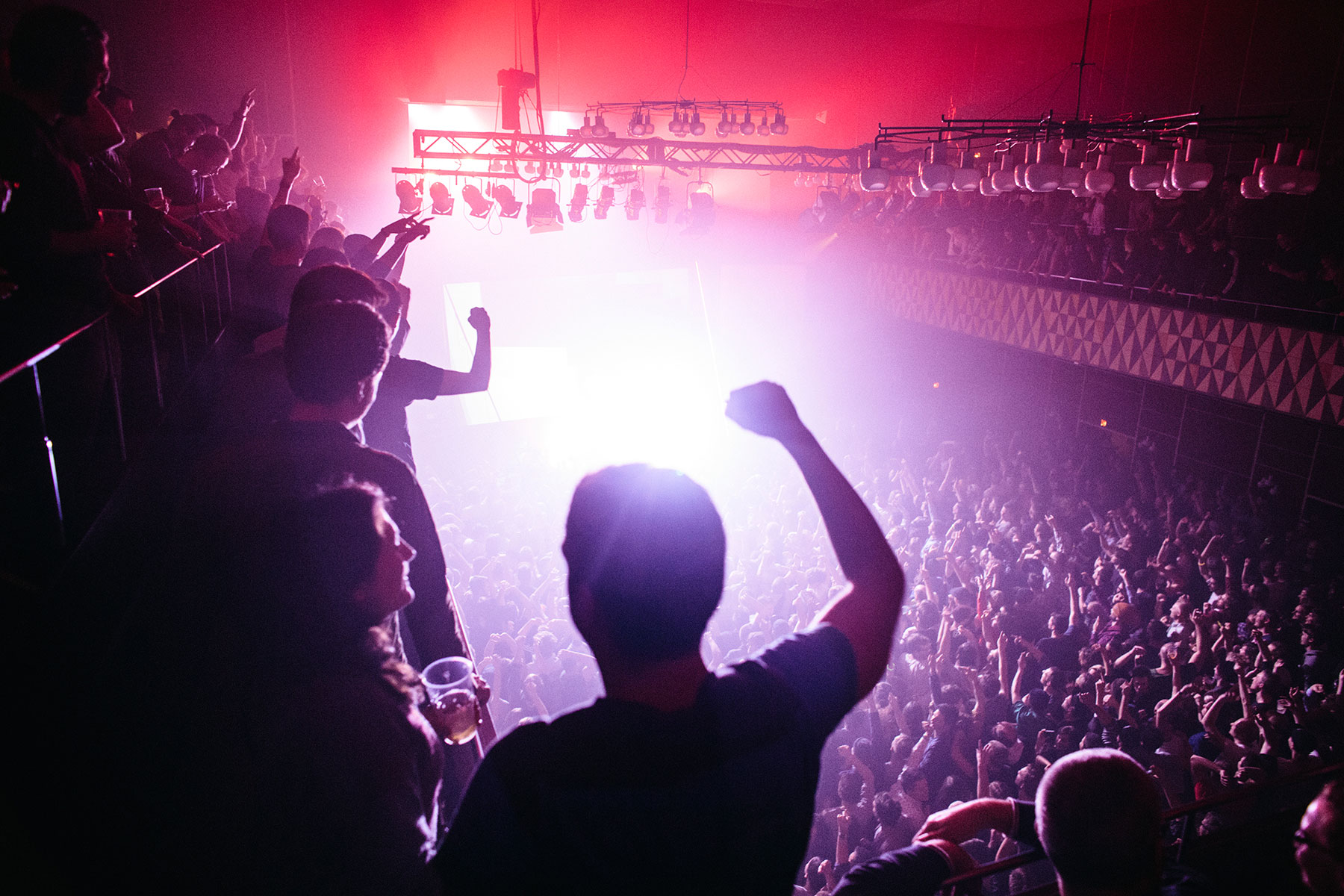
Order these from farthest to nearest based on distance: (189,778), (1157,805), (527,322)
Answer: (527,322) < (1157,805) < (189,778)

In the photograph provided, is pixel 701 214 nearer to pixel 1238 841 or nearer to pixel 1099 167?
pixel 1099 167

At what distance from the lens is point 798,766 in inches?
30.5

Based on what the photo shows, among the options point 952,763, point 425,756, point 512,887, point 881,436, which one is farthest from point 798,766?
point 881,436

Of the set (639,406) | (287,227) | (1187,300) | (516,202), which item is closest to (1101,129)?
(1187,300)

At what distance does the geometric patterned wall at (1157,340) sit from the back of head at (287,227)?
7751mm

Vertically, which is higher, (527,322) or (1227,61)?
(1227,61)

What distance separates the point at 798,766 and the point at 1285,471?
822cm

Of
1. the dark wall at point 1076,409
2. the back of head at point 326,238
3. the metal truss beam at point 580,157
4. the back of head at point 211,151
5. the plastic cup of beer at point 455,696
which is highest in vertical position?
the metal truss beam at point 580,157

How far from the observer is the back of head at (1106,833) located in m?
1.43

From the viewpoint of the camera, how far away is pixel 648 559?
0.74 metres

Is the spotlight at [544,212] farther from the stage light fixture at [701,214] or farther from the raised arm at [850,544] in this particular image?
the raised arm at [850,544]

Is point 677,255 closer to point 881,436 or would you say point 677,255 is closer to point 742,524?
point 881,436

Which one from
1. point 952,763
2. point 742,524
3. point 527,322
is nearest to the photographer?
point 952,763

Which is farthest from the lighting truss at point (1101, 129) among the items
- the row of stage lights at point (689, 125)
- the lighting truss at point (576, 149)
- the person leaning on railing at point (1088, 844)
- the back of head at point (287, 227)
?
the person leaning on railing at point (1088, 844)
